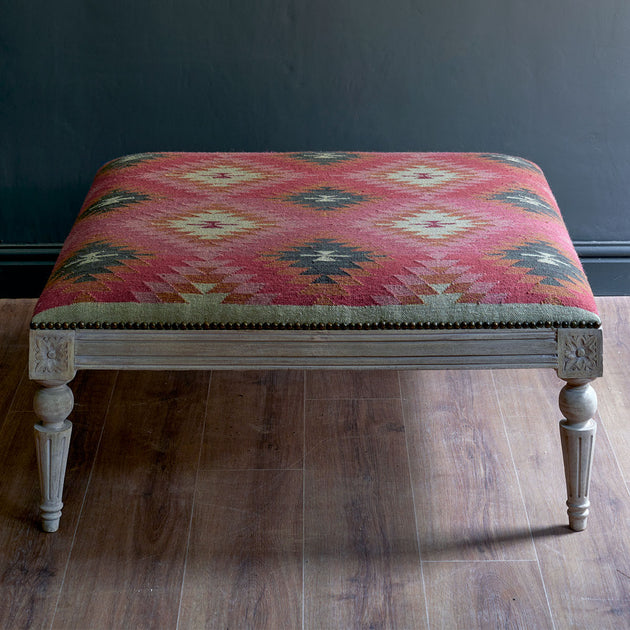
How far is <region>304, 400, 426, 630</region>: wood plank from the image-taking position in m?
1.19

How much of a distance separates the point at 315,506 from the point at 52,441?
0.42 meters

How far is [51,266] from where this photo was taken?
1938 mm

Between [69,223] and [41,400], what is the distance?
77 centimetres

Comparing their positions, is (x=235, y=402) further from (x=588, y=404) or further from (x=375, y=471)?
(x=588, y=404)

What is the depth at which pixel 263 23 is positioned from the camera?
175 centimetres

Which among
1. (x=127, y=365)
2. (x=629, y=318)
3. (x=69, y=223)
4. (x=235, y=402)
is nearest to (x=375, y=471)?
(x=235, y=402)

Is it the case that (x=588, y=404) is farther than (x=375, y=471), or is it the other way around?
(x=375, y=471)

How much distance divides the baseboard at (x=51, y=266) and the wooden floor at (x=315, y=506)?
26 centimetres

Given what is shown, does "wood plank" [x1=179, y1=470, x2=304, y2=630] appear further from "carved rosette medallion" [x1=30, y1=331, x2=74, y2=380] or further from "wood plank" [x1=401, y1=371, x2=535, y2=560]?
"carved rosette medallion" [x1=30, y1=331, x2=74, y2=380]

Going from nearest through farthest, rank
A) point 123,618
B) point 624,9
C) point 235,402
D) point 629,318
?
point 123,618
point 235,402
point 624,9
point 629,318

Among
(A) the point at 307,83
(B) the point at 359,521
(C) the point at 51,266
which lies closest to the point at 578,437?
(B) the point at 359,521

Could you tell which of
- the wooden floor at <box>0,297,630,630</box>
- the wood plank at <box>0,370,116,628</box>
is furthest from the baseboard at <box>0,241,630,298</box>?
the wood plank at <box>0,370,116,628</box>

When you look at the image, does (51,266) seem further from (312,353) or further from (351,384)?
(312,353)

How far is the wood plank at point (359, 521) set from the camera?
3.90ft
